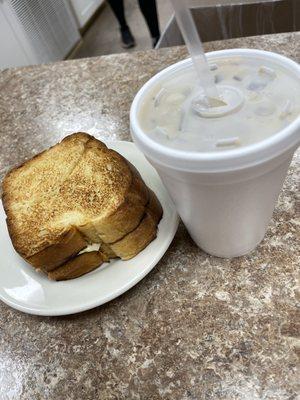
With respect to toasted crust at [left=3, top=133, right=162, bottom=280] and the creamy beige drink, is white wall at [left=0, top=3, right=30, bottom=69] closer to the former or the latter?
toasted crust at [left=3, top=133, right=162, bottom=280]

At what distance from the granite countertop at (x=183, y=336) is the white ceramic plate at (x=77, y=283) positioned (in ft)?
0.13

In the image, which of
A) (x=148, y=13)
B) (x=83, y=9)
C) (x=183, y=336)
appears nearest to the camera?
(x=183, y=336)

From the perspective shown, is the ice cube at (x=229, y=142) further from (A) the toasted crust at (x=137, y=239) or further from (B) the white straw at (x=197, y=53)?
(A) the toasted crust at (x=137, y=239)

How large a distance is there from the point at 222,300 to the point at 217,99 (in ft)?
0.92

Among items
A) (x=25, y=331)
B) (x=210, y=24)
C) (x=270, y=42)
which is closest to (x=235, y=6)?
(x=210, y=24)

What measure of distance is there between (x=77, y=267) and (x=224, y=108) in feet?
1.04

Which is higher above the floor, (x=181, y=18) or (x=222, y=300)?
(x=181, y=18)

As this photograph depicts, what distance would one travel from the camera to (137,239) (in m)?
0.56

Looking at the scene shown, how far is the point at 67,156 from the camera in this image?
2.19 feet

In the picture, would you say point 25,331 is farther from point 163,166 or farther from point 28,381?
point 163,166

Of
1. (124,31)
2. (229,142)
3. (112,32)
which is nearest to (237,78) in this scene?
(229,142)

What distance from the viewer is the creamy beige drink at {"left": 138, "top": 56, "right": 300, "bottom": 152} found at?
0.39 meters

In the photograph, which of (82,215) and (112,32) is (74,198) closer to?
(82,215)

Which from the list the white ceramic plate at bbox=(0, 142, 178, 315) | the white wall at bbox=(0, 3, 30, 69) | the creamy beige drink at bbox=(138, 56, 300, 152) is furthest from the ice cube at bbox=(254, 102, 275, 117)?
the white wall at bbox=(0, 3, 30, 69)
